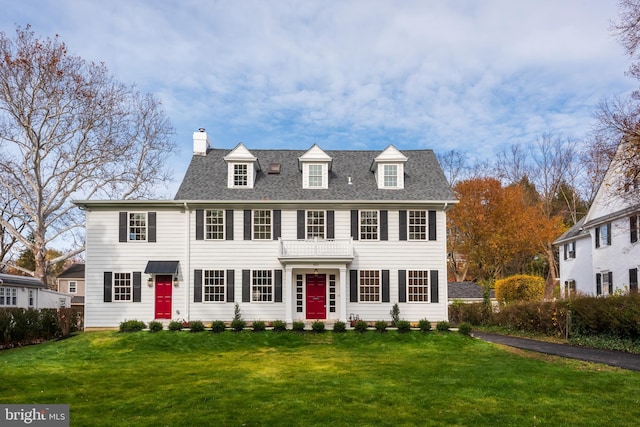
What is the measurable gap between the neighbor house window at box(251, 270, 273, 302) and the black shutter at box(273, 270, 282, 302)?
18cm

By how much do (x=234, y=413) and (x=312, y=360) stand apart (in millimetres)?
6506

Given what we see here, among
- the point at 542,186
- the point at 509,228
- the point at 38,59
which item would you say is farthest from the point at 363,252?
the point at 542,186

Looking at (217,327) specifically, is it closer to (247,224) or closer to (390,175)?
(247,224)

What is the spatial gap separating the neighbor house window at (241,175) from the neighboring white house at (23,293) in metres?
13.0

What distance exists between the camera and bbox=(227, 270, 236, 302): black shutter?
2375 centimetres

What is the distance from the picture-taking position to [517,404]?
1037cm

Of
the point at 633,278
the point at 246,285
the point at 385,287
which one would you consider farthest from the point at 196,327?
the point at 633,278

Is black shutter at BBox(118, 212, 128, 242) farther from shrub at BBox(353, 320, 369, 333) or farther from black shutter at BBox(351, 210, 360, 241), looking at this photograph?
shrub at BBox(353, 320, 369, 333)

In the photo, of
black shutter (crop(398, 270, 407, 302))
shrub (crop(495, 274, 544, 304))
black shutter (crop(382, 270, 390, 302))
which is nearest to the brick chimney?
black shutter (crop(382, 270, 390, 302))

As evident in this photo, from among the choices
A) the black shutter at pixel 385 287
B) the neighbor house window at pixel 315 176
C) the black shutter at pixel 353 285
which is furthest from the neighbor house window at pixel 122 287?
the black shutter at pixel 385 287

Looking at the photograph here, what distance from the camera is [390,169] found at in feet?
83.8

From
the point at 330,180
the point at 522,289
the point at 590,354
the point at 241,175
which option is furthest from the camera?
the point at 522,289

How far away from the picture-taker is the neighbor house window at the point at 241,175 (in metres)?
25.4

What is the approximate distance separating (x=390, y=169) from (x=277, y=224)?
5700 millimetres
